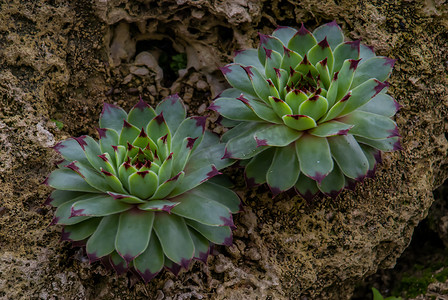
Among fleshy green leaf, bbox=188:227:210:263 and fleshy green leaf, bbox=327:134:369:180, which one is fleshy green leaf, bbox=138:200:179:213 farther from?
fleshy green leaf, bbox=327:134:369:180

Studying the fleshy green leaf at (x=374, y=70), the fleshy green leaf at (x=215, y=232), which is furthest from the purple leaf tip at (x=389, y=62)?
the fleshy green leaf at (x=215, y=232)

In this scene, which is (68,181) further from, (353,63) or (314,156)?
(353,63)

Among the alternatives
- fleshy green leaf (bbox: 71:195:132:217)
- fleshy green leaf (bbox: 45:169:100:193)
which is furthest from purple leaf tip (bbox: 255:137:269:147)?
fleshy green leaf (bbox: 45:169:100:193)

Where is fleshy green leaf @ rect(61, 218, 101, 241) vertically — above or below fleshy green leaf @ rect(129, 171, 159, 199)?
below

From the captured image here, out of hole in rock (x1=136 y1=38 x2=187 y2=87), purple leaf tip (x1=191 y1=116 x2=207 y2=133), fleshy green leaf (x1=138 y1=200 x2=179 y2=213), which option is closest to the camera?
fleshy green leaf (x1=138 y1=200 x2=179 y2=213)

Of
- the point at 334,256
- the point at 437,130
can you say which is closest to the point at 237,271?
the point at 334,256

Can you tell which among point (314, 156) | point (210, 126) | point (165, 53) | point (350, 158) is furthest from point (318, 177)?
point (165, 53)

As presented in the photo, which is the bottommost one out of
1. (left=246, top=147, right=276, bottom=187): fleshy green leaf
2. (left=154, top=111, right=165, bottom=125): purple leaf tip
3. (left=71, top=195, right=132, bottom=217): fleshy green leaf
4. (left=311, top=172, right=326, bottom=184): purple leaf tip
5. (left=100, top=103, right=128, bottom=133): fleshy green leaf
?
(left=71, top=195, right=132, bottom=217): fleshy green leaf
